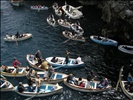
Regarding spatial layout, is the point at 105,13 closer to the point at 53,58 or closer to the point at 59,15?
the point at 59,15

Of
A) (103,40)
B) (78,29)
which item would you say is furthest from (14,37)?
(103,40)

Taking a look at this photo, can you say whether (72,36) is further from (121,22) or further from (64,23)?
(121,22)

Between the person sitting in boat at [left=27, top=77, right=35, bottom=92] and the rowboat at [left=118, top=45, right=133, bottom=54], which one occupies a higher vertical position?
the rowboat at [left=118, top=45, right=133, bottom=54]

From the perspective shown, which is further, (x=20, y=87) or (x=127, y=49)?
(x=127, y=49)

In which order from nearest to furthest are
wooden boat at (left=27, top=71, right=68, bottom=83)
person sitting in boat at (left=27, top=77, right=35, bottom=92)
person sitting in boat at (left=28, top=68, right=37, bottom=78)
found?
person sitting in boat at (left=27, top=77, right=35, bottom=92) < wooden boat at (left=27, top=71, right=68, bottom=83) < person sitting in boat at (left=28, top=68, right=37, bottom=78)

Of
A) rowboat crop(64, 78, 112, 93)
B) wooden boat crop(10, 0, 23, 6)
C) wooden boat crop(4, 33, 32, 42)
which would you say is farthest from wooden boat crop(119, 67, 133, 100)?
wooden boat crop(10, 0, 23, 6)

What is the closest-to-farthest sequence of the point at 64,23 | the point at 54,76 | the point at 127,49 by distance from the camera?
the point at 54,76
the point at 127,49
the point at 64,23

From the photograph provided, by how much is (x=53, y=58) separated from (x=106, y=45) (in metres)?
14.6

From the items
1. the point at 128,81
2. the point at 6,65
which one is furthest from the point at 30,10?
the point at 128,81

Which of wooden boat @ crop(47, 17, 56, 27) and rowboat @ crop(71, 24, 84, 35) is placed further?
wooden boat @ crop(47, 17, 56, 27)

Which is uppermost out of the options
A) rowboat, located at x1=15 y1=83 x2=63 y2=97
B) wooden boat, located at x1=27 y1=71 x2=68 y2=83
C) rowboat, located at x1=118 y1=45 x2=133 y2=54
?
rowboat, located at x1=118 y1=45 x2=133 y2=54

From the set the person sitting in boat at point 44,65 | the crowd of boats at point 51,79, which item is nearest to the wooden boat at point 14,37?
the crowd of boats at point 51,79

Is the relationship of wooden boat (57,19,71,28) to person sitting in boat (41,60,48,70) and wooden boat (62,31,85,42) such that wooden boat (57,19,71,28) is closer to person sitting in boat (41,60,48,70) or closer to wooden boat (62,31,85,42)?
wooden boat (62,31,85,42)

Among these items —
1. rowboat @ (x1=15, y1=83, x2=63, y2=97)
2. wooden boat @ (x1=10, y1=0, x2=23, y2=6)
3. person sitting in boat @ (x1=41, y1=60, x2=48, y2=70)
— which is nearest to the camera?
rowboat @ (x1=15, y1=83, x2=63, y2=97)
